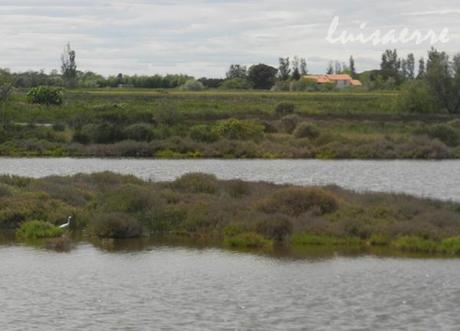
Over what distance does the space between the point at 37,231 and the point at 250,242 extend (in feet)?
25.1

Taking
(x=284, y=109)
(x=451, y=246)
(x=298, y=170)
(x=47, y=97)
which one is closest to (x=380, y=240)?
(x=451, y=246)

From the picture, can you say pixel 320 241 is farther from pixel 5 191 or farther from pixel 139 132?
pixel 139 132

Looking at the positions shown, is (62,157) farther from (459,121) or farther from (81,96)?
(81,96)

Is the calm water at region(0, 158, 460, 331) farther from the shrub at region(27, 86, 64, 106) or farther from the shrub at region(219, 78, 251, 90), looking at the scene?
the shrub at region(219, 78, 251, 90)

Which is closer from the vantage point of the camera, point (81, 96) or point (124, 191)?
point (124, 191)

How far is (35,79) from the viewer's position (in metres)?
190

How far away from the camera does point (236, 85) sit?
7613 inches

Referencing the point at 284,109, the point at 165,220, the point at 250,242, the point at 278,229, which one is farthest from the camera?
the point at 284,109

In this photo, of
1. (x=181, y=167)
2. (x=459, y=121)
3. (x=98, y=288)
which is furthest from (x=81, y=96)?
(x=98, y=288)

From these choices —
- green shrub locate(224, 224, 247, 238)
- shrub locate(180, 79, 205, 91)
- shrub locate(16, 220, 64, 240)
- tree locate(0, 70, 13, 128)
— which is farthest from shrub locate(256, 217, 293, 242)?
shrub locate(180, 79, 205, 91)

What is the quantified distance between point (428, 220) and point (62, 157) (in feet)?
153

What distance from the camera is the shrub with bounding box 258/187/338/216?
3588 centimetres

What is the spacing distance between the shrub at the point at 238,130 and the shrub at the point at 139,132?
5788 mm

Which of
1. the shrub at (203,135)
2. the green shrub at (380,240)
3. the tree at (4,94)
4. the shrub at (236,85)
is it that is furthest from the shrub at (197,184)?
the shrub at (236,85)
